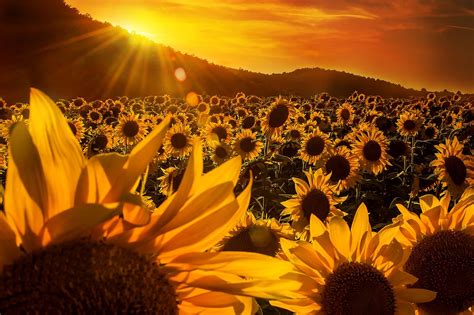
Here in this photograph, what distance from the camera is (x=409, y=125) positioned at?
1349 cm

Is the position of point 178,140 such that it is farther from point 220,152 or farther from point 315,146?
point 315,146

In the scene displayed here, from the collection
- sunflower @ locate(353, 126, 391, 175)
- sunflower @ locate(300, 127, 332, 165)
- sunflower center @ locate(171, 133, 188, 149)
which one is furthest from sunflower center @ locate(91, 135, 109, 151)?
sunflower @ locate(353, 126, 391, 175)

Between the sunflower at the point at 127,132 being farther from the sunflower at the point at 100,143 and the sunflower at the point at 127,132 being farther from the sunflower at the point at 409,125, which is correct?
the sunflower at the point at 409,125

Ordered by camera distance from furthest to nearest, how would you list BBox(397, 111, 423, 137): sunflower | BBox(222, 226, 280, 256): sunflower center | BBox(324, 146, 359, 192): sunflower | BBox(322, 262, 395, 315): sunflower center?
BBox(397, 111, 423, 137): sunflower → BBox(324, 146, 359, 192): sunflower → BBox(222, 226, 280, 256): sunflower center → BBox(322, 262, 395, 315): sunflower center

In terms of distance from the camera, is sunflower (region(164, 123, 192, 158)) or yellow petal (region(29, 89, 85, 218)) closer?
yellow petal (region(29, 89, 85, 218))

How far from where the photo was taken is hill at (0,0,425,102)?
2109 inches

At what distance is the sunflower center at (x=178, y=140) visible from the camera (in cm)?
1177

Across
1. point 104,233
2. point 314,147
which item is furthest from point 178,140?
point 104,233

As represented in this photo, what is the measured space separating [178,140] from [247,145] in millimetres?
1407

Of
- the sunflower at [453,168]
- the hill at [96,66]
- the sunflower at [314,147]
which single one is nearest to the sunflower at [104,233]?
the sunflower at [453,168]

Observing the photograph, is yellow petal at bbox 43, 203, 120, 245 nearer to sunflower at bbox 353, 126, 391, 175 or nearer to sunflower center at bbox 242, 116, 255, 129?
sunflower at bbox 353, 126, 391, 175

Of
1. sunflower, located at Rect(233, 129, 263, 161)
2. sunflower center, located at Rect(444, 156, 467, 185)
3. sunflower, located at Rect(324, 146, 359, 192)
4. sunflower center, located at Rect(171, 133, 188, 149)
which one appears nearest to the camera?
sunflower center, located at Rect(444, 156, 467, 185)

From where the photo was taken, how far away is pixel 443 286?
6.84 feet

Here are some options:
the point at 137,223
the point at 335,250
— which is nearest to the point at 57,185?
the point at 137,223
